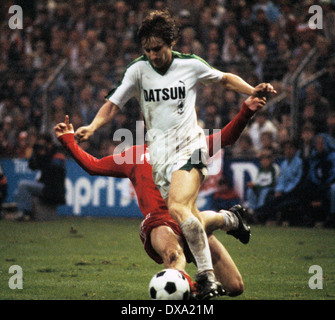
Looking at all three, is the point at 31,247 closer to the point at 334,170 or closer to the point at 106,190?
the point at 106,190

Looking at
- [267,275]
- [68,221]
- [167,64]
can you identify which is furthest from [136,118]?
[167,64]

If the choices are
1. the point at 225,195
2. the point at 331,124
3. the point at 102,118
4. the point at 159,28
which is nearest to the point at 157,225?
the point at 102,118

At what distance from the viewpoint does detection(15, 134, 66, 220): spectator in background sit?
13625mm

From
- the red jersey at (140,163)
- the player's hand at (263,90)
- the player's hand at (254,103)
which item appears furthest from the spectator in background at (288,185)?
the player's hand at (263,90)

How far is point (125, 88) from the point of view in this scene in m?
6.03

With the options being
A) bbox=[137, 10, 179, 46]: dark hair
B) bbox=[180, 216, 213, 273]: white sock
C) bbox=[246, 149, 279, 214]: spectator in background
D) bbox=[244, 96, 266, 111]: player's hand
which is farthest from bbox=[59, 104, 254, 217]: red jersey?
bbox=[246, 149, 279, 214]: spectator in background

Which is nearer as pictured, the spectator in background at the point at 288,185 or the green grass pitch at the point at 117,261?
the green grass pitch at the point at 117,261

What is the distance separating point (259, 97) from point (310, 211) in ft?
22.1

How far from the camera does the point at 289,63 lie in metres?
12.8

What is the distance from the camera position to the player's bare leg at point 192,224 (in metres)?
5.31

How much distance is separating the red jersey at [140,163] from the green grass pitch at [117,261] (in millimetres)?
883

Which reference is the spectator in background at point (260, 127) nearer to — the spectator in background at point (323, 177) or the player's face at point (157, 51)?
the spectator in background at point (323, 177)

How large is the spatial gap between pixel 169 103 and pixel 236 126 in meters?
0.75

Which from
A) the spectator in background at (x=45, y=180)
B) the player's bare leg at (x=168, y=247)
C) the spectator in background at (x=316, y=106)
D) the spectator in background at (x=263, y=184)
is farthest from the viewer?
the spectator in background at (x=45, y=180)
